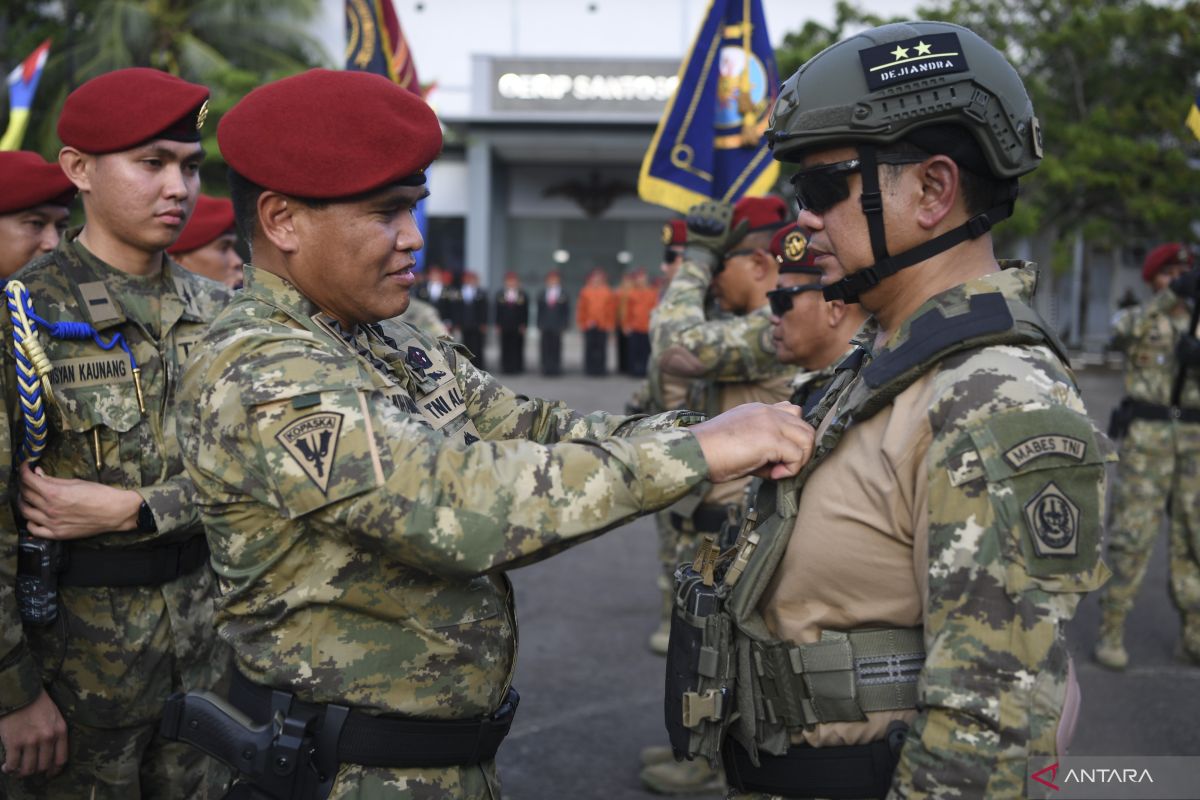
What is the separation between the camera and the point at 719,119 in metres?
6.53

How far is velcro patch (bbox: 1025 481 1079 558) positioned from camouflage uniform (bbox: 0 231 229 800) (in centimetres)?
233

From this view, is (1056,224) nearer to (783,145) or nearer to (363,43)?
(363,43)

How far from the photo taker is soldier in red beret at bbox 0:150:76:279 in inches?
149

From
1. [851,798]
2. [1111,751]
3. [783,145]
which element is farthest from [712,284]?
[851,798]

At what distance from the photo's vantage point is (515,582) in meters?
7.96

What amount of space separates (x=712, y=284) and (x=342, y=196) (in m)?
3.65

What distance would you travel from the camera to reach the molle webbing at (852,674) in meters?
1.93

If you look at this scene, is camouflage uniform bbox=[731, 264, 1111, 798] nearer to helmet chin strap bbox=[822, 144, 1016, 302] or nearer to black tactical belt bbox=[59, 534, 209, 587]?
helmet chin strap bbox=[822, 144, 1016, 302]

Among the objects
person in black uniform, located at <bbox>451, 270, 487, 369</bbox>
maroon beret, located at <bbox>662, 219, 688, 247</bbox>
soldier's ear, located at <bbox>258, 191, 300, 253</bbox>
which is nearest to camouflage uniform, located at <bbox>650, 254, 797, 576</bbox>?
maroon beret, located at <bbox>662, 219, 688, 247</bbox>

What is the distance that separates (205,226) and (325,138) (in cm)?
364

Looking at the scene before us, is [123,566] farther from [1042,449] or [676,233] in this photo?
[676,233]

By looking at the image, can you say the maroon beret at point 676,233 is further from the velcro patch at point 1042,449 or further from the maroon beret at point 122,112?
the velcro patch at point 1042,449

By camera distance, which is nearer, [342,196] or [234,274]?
[342,196]

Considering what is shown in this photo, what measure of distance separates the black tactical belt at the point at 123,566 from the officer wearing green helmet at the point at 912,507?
1733 mm
